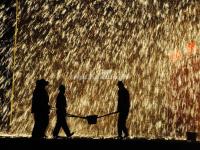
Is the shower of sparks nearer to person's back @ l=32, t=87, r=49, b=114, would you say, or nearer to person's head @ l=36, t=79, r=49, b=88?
person's back @ l=32, t=87, r=49, b=114

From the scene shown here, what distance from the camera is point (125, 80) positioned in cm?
2062

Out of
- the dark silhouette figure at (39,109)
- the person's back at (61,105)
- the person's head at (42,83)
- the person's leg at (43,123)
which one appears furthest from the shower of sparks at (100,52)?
the person's head at (42,83)

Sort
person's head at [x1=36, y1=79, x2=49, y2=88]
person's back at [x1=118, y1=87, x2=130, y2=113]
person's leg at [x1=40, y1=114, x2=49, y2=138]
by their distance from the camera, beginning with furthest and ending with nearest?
1. person's back at [x1=118, y1=87, x2=130, y2=113]
2. person's leg at [x1=40, y1=114, x2=49, y2=138]
3. person's head at [x1=36, y1=79, x2=49, y2=88]

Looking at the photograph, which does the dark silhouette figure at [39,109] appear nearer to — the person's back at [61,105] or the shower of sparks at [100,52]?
the person's back at [61,105]

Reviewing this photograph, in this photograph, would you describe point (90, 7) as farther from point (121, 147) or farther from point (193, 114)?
point (121, 147)

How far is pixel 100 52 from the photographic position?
2100 cm

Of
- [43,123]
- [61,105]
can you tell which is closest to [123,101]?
[61,105]

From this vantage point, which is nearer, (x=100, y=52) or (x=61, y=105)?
(x=61, y=105)

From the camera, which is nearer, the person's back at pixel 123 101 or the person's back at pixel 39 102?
the person's back at pixel 39 102

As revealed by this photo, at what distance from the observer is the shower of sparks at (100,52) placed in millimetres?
19922

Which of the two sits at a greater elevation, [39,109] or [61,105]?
[61,105]

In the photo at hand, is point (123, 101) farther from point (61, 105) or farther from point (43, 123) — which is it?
point (43, 123)

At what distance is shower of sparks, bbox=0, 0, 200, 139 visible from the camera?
1992 centimetres

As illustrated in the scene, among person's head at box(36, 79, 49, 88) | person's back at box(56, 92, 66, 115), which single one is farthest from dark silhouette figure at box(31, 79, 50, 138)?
person's back at box(56, 92, 66, 115)
